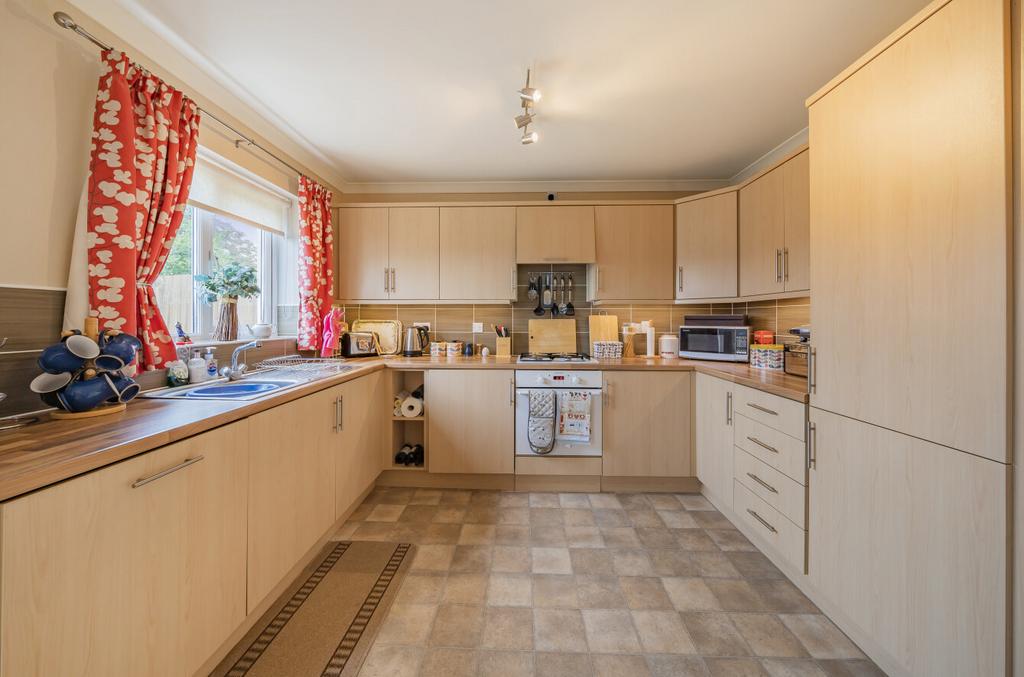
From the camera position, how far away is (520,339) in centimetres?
346

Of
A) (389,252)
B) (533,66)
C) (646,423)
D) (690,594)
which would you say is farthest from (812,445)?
(389,252)

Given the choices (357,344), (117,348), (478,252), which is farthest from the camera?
(478,252)

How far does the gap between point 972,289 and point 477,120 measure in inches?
92.0

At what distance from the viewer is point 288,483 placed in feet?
5.57

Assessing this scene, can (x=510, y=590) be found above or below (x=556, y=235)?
below

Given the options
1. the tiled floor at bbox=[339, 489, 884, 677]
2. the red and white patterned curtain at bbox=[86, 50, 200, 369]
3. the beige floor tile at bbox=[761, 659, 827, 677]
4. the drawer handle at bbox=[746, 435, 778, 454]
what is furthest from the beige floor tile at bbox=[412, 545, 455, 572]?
the drawer handle at bbox=[746, 435, 778, 454]

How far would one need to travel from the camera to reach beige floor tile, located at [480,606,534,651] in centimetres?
147

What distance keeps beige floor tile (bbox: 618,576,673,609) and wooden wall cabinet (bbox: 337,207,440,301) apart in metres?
2.37

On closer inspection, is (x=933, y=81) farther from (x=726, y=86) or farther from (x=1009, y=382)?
(x=726, y=86)

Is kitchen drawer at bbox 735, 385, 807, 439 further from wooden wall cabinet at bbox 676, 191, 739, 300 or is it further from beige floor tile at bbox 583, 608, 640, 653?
beige floor tile at bbox 583, 608, 640, 653

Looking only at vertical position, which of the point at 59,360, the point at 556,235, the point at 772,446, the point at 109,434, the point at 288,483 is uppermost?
the point at 556,235

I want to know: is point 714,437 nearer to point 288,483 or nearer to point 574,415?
point 574,415

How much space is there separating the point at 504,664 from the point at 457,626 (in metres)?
0.26

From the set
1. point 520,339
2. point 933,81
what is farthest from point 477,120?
point 933,81
